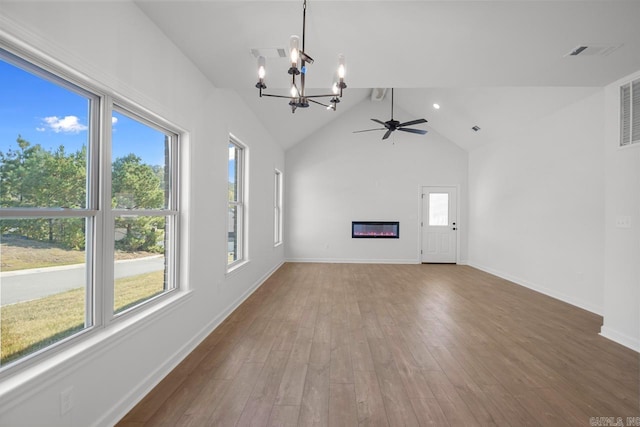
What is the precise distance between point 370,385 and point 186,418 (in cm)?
126

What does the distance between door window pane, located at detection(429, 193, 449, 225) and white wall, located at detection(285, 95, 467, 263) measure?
0.34m

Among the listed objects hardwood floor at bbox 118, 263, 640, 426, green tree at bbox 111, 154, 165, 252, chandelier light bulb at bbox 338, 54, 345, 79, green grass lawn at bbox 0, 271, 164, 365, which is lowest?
hardwood floor at bbox 118, 263, 640, 426

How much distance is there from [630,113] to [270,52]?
3.65 meters

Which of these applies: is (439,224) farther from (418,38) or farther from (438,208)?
(418,38)

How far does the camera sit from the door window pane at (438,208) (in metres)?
7.94

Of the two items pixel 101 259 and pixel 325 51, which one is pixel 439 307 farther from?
pixel 101 259

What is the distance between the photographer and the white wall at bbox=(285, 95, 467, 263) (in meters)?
7.93

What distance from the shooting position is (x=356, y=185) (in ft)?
26.3

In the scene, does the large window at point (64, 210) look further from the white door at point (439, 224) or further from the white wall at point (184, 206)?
the white door at point (439, 224)

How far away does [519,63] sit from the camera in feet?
9.22

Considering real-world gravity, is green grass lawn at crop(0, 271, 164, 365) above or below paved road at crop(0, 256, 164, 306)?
below

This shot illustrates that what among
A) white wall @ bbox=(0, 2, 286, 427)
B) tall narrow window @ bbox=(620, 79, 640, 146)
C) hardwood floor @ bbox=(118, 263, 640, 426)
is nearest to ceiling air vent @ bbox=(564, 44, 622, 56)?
tall narrow window @ bbox=(620, 79, 640, 146)

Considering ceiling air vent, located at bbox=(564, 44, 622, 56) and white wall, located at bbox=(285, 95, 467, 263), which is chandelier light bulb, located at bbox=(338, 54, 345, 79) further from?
white wall, located at bbox=(285, 95, 467, 263)

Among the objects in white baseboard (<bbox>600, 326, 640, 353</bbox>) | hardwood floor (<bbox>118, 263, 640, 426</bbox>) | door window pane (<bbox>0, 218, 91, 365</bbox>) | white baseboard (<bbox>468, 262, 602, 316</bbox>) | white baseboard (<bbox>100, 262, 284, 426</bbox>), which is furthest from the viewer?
white baseboard (<bbox>468, 262, 602, 316</bbox>)
